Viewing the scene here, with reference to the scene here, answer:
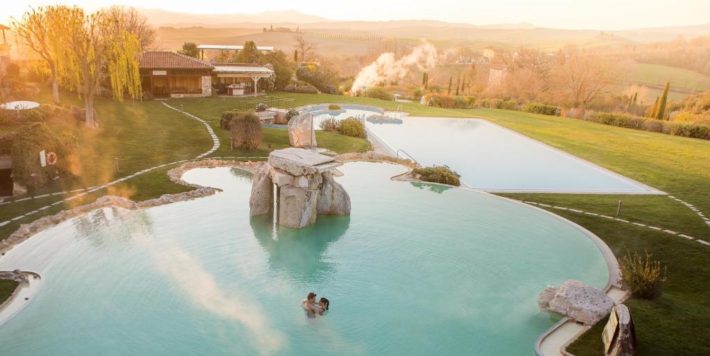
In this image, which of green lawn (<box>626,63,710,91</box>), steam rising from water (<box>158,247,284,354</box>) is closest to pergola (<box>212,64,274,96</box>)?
steam rising from water (<box>158,247,284,354</box>)

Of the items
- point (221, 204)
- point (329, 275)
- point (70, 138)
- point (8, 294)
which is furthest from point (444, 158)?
point (8, 294)

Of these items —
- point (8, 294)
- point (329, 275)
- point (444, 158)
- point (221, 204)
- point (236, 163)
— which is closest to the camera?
point (8, 294)

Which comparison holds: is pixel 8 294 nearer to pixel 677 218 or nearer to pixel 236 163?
pixel 236 163

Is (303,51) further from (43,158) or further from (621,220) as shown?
(621,220)

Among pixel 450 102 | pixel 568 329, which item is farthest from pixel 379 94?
pixel 568 329

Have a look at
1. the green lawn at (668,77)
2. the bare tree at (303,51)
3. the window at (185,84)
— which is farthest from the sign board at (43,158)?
the green lawn at (668,77)

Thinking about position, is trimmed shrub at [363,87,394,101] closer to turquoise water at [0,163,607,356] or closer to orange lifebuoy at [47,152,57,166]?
turquoise water at [0,163,607,356]

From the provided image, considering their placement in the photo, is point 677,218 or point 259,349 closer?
point 259,349
